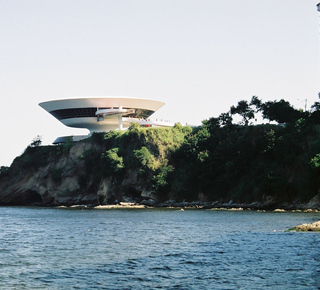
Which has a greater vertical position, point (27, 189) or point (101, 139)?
point (101, 139)

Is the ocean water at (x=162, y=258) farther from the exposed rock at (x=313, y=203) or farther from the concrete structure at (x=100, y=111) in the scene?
the concrete structure at (x=100, y=111)

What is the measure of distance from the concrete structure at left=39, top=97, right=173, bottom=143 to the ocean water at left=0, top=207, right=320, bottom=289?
7365 cm

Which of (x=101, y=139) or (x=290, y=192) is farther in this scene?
(x=101, y=139)

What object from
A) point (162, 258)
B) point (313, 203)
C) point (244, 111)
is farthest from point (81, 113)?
point (162, 258)

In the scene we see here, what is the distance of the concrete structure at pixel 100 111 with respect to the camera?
119m

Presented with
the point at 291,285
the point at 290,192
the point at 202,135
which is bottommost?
the point at 291,285

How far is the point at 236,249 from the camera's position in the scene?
1283 inches

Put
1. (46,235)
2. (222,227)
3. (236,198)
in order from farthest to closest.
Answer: (236,198) → (222,227) → (46,235)

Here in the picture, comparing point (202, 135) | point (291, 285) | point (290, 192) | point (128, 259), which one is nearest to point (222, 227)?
point (128, 259)

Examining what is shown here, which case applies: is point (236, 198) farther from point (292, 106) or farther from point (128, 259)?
point (128, 259)

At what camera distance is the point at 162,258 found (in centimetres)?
2942

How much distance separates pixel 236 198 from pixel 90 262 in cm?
Result: 5722

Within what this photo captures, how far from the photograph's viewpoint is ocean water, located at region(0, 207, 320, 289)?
22812mm

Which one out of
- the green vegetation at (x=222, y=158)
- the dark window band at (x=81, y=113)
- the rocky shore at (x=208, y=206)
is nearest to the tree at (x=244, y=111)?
the green vegetation at (x=222, y=158)
